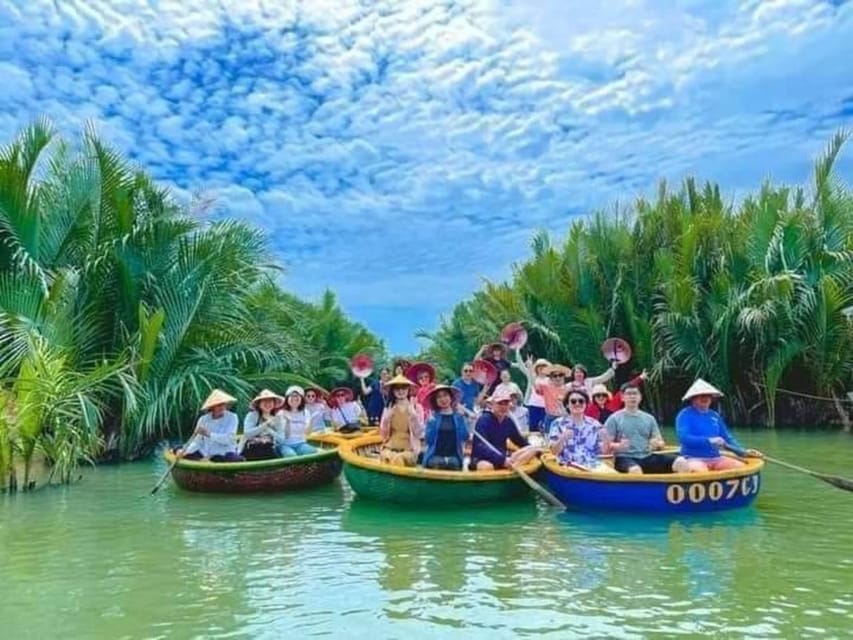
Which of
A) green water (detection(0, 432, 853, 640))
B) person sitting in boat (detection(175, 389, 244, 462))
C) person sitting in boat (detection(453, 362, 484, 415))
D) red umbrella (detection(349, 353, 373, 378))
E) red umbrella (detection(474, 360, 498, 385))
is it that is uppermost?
red umbrella (detection(349, 353, 373, 378))

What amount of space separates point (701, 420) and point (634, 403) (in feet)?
2.51

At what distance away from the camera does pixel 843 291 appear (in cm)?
2002

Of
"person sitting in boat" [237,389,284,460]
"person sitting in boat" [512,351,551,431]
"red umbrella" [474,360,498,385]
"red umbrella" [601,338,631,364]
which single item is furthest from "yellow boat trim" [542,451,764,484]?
"red umbrella" [601,338,631,364]

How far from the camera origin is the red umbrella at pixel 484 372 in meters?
15.1

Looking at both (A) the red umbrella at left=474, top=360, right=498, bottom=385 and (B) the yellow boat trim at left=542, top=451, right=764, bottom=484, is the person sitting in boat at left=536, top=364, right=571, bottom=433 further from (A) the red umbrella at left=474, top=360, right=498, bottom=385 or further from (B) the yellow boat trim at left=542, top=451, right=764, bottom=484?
(B) the yellow boat trim at left=542, top=451, right=764, bottom=484

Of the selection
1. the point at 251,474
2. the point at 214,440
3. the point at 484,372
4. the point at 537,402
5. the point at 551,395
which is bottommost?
the point at 251,474

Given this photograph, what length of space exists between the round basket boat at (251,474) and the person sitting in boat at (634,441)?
13.2 feet

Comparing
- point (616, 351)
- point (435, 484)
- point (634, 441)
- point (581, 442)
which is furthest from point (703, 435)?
point (616, 351)

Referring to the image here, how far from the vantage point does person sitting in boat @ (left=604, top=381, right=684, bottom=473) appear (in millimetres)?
10336

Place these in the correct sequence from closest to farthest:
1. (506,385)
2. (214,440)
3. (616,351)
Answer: (214,440) → (506,385) → (616,351)

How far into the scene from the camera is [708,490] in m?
9.62

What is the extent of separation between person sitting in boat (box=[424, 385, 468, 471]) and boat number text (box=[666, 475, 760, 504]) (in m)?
2.48

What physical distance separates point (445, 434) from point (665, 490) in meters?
2.61

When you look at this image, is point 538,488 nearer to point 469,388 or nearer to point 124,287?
point 469,388
